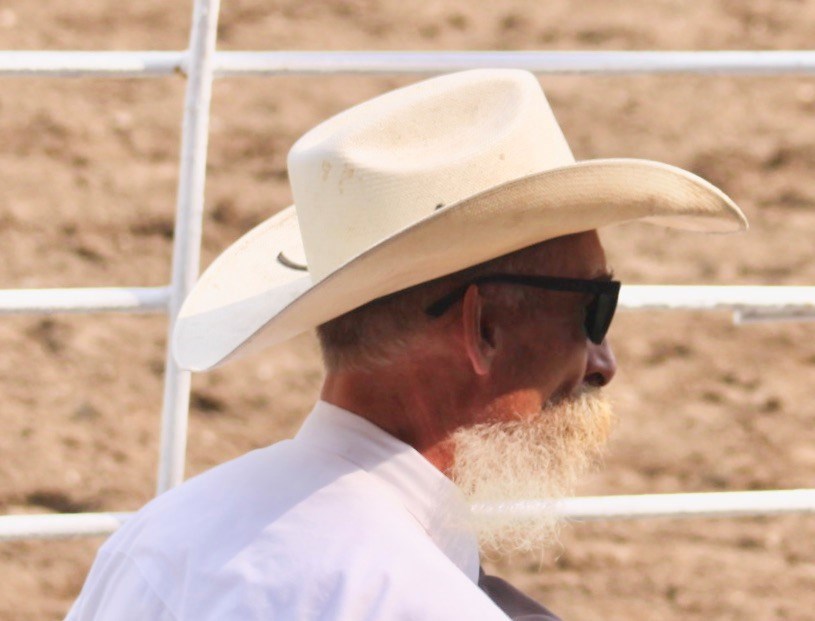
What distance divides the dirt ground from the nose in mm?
1935

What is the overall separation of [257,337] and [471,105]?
365mm

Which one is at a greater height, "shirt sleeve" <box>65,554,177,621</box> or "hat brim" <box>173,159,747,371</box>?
"hat brim" <box>173,159,747,371</box>

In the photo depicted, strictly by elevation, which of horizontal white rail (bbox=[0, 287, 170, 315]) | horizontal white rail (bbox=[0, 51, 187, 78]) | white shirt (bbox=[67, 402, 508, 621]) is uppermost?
horizontal white rail (bbox=[0, 51, 187, 78])

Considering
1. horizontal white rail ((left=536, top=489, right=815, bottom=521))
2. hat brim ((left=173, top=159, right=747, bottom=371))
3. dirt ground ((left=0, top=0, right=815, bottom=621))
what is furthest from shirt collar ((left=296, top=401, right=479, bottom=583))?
dirt ground ((left=0, top=0, right=815, bottom=621))

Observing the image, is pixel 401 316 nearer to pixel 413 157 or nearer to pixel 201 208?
pixel 413 157

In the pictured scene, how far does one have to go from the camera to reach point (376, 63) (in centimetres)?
233

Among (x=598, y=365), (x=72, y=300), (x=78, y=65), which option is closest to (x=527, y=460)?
(x=598, y=365)

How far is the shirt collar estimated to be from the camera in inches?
67.3

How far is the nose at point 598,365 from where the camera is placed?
187cm

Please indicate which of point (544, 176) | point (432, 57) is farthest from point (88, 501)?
point (544, 176)

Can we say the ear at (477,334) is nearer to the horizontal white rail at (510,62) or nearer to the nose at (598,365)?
the nose at (598,365)

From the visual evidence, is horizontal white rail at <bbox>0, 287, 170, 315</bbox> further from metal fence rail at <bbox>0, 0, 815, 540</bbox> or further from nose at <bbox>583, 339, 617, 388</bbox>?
nose at <bbox>583, 339, 617, 388</bbox>

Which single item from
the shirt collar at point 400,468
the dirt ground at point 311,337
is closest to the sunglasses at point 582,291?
the shirt collar at point 400,468

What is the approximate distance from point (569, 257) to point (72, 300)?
75 centimetres
